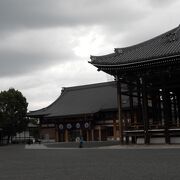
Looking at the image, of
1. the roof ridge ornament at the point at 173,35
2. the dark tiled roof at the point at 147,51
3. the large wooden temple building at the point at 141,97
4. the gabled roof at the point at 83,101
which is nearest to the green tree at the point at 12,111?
the gabled roof at the point at 83,101

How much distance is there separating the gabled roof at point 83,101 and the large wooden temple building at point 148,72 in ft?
63.6

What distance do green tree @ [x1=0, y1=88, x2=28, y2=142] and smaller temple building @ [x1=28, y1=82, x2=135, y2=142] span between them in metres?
1.75

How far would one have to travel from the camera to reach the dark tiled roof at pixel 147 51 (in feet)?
97.2

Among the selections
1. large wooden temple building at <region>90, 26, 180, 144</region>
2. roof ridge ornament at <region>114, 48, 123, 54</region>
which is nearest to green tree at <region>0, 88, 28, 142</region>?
large wooden temple building at <region>90, 26, 180, 144</region>

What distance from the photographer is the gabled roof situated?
55906mm

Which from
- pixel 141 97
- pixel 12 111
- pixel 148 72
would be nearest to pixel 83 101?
pixel 12 111

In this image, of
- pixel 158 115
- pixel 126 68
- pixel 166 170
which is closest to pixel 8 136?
pixel 158 115

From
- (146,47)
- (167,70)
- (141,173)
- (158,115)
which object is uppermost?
(146,47)

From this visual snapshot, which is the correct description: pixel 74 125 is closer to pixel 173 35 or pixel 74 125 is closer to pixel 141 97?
pixel 141 97

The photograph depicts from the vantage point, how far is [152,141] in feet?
102

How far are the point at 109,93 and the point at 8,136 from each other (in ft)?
58.7

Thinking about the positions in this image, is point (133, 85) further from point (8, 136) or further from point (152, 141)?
point (8, 136)

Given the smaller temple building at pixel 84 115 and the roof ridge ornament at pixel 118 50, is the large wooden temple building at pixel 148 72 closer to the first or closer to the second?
the roof ridge ornament at pixel 118 50

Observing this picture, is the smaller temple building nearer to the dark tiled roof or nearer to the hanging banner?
the hanging banner
